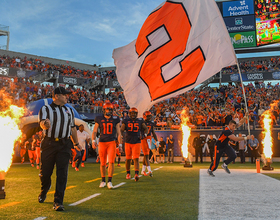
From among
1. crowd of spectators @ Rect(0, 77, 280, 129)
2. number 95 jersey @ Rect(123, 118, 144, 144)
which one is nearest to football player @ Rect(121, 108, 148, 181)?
number 95 jersey @ Rect(123, 118, 144, 144)

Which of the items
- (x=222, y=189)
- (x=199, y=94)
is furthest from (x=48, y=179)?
(x=199, y=94)

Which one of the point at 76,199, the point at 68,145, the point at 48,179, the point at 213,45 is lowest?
the point at 76,199

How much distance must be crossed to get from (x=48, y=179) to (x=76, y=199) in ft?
2.45

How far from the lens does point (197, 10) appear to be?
7.78 m

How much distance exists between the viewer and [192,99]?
95.9 ft

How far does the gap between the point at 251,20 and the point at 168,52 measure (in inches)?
1026

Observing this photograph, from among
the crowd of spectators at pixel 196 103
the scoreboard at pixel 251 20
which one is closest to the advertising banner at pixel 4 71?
the crowd of spectators at pixel 196 103

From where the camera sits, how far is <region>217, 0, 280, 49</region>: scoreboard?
2945 centimetres

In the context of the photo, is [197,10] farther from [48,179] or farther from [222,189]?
[48,179]

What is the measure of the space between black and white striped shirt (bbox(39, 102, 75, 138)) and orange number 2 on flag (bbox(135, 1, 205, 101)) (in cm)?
358

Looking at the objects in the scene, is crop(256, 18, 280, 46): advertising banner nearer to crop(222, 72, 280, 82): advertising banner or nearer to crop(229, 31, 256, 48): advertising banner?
crop(229, 31, 256, 48): advertising banner

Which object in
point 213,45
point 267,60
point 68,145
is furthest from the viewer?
point 267,60

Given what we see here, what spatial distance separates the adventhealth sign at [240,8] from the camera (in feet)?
98.3

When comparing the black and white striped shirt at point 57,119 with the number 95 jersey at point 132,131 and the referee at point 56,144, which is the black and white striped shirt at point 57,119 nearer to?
the referee at point 56,144
